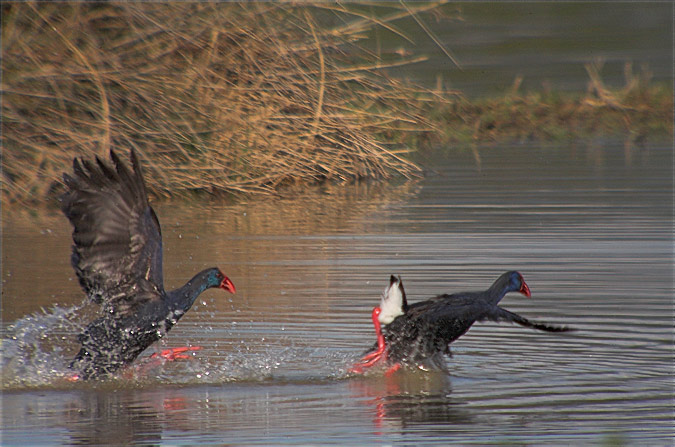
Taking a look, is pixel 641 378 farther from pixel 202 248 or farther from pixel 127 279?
pixel 202 248

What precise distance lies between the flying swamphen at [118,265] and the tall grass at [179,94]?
233 inches

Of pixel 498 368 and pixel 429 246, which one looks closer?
pixel 498 368

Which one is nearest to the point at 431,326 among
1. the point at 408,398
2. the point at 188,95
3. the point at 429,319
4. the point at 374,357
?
the point at 429,319

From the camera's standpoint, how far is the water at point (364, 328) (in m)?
5.88

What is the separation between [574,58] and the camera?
28578 millimetres

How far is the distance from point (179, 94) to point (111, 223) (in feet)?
22.8

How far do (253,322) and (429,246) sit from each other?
286 centimetres

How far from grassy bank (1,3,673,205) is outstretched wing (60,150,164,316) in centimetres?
597

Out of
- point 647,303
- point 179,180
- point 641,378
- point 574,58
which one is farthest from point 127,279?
point 574,58

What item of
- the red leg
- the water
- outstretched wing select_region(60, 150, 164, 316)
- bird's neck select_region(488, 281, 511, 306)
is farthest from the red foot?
bird's neck select_region(488, 281, 511, 306)

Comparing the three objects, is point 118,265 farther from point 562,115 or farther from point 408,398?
point 562,115

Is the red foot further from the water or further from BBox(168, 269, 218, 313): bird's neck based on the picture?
BBox(168, 269, 218, 313): bird's neck

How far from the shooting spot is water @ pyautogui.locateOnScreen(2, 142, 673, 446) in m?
5.88

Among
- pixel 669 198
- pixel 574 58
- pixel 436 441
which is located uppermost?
pixel 574 58
